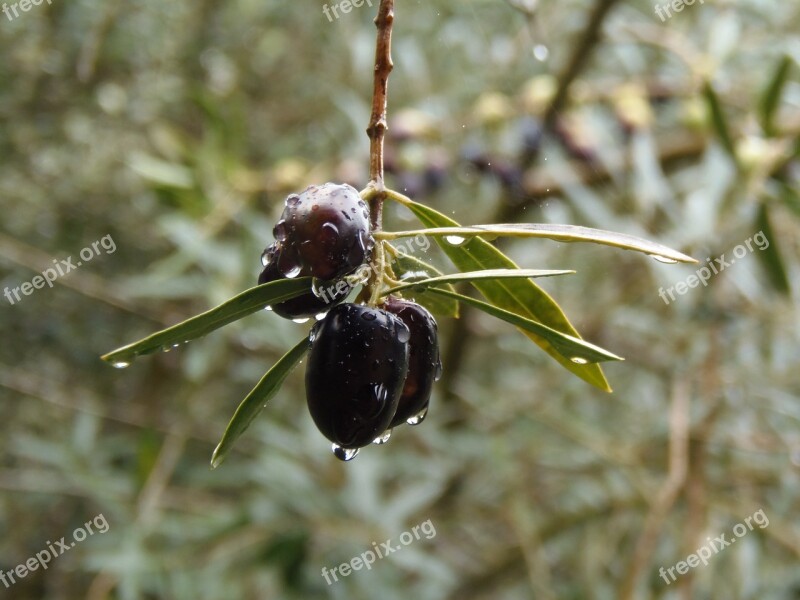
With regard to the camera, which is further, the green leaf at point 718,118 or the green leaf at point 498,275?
the green leaf at point 718,118

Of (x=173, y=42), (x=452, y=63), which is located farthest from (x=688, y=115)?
(x=173, y=42)

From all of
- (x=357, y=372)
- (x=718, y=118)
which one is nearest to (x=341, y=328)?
(x=357, y=372)

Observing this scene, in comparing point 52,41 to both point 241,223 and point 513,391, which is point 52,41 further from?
point 513,391

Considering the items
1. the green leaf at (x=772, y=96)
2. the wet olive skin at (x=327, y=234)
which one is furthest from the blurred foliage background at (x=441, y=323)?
the wet olive skin at (x=327, y=234)

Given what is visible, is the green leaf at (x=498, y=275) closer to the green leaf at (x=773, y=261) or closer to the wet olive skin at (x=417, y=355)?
the wet olive skin at (x=417, y=355)

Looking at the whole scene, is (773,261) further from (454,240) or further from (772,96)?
(454,240)

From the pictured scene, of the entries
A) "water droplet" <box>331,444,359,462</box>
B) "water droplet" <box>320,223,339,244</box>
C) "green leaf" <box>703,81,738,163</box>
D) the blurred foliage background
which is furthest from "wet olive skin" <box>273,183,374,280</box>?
→ the blurred foliage background
